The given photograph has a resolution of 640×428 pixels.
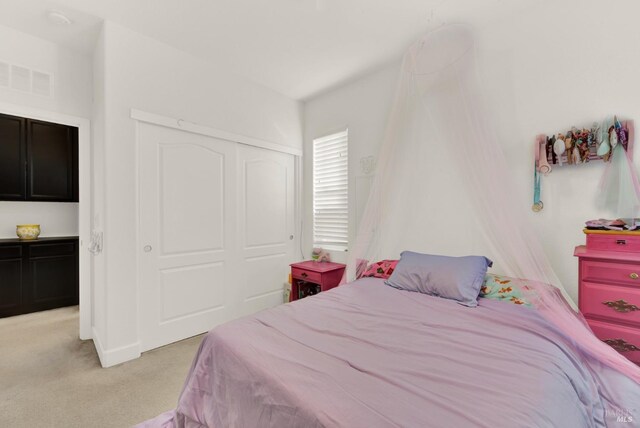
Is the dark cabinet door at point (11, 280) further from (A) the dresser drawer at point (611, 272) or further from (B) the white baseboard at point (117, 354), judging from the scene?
(A) the dresser drawer at point (611, 272)

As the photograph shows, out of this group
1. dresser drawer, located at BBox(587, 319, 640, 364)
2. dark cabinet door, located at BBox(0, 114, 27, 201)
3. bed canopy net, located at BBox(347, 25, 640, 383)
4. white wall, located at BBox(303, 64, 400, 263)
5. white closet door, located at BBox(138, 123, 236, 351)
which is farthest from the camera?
dark cabinet door, located at BBox(0, 114, 27, 201)

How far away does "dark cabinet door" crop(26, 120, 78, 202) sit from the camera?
11.6 feet

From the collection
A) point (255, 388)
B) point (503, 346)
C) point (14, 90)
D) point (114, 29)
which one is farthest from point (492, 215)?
point (14, 90)

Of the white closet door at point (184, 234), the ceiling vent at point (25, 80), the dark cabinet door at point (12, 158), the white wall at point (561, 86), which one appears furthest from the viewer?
the dark cabinet door at point (12, 158)

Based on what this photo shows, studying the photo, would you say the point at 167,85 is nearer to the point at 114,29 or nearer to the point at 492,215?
the point at 114,29

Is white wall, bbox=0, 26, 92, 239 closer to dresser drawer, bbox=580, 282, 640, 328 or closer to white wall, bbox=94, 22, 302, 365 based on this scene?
white wall, bbox=94, 22, 302, 365

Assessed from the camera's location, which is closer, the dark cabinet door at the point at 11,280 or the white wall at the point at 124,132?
the white wall at the point at 124,132

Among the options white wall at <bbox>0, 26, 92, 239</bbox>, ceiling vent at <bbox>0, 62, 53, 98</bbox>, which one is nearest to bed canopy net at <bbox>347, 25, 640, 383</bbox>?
white wall at <bbox>0, 26, 92, 239</bbox>

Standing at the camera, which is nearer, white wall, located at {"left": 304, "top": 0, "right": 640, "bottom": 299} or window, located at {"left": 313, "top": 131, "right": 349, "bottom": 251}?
white wall, located at {"left": 304, "top": 0, "right": 640, "bottom": 299}

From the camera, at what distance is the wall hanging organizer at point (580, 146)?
178cm

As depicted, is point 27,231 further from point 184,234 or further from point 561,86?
point 561,86

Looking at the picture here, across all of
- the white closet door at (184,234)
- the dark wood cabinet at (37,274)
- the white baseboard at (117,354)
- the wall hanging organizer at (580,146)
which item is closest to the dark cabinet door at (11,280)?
the dark wood cabinet at (37,274)

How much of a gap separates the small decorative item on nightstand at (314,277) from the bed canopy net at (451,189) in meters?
0.55

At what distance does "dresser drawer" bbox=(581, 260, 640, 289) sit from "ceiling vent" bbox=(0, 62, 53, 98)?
434 centimetres
